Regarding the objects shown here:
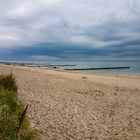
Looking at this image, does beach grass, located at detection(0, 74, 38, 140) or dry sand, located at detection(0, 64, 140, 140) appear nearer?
beach grass, located at detection(0, 74, 38, 140)

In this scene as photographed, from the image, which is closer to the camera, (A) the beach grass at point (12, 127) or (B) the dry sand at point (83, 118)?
(A) the beach grass at point (12, 127)

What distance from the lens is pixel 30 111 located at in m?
8.83

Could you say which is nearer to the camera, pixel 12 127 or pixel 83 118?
pixel 12 127

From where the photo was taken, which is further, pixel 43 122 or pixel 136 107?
pixel 136 107

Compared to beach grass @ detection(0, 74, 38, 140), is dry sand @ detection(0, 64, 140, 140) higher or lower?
lower

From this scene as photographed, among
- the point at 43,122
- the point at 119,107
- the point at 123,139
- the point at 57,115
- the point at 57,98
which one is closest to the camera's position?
the point at 123,139

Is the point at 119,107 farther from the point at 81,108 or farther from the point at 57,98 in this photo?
the point at 57,98

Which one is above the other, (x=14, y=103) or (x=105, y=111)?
(x=14, y=103)

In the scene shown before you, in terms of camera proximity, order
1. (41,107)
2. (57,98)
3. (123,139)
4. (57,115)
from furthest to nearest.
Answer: (57,98), (41,107), (57,115), (123,139)

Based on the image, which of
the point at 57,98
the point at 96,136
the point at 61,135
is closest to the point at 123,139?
the point at 96,136

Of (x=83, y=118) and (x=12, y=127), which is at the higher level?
(x=12, y=127)

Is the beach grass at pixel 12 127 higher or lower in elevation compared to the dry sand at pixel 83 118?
higher

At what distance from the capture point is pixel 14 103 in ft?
23.4

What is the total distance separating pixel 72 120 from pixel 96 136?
55.3 inches
